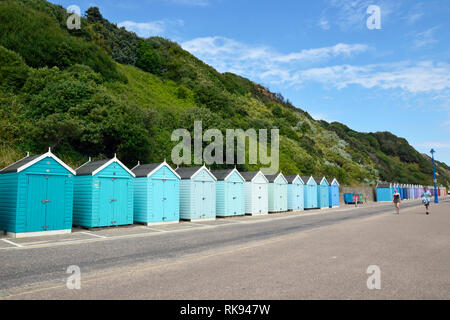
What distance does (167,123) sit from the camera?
35656 millimetres

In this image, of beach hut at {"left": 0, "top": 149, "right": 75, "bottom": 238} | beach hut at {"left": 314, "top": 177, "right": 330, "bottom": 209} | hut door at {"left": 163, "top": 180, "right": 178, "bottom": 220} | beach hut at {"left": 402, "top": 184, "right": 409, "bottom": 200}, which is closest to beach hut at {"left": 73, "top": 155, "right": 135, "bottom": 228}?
beach hut at {"left": 0, "top": 149, "right": 75, "bottom": 238}

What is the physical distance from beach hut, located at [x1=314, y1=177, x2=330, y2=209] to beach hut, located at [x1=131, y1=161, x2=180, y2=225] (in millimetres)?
19244

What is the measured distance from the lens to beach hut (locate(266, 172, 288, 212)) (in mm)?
26344

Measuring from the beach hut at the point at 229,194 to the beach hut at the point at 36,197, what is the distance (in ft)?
33.6

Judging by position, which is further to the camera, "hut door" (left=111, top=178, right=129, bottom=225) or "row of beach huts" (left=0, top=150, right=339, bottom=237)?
"hut door" (left=111, top=178, right=129, bottom=225)

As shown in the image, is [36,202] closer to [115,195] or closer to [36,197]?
[36,197]

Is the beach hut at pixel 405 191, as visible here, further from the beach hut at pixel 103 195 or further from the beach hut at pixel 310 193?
the beach hut at pixel 103 195

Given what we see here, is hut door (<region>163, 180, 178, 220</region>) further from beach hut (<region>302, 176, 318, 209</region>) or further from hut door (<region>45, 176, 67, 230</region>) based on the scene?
beach hut (<region>302, 176, 318, 209</region>)

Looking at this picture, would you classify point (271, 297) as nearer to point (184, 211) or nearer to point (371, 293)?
point (371, 293)

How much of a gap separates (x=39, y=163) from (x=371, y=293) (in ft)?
39.8

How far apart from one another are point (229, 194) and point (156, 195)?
20.6 feet

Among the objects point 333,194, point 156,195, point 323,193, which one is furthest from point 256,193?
point 333,194

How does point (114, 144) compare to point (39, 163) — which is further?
point (114, 144)
